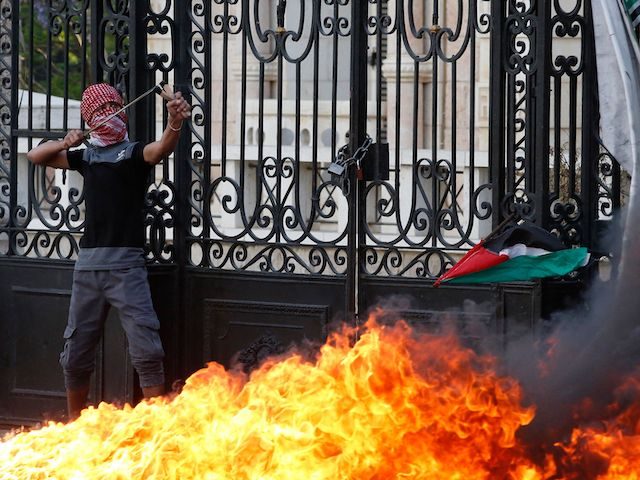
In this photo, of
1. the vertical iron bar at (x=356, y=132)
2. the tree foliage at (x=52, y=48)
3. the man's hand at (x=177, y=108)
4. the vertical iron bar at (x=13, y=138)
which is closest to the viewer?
the man's hand at (x=177, y=108)

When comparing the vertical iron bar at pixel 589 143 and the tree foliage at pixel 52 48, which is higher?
the tree foliage at pixel 52 48

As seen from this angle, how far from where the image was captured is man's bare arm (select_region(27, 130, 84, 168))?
8.31m

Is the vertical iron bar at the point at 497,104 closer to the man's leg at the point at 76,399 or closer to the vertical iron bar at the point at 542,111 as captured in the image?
the vertical iron bar at the point at 542,111

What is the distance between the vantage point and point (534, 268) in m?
7.85

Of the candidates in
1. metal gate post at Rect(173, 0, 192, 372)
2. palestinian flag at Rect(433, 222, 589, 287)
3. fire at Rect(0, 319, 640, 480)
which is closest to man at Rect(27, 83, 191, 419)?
metal gate post at Rect(173, 0, 192, 372)

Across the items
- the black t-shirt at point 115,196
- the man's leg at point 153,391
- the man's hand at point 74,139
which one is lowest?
the man's leg at point 153,391

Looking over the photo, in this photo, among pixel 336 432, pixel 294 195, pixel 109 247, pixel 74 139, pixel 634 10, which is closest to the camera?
pixel 336 432

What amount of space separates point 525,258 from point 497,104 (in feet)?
Answer: 3.57

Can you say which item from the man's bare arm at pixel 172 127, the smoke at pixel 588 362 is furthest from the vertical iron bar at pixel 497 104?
the man's bare arm at pixel 172 127

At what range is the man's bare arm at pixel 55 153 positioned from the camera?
831 centimetres

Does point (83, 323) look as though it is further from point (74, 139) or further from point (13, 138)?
point (13, 138)

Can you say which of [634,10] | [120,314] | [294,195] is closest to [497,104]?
[634,10]

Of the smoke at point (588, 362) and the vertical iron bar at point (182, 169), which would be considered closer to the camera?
the smoke at point (588, 362)

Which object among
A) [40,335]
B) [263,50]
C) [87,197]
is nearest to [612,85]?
[87,197]
